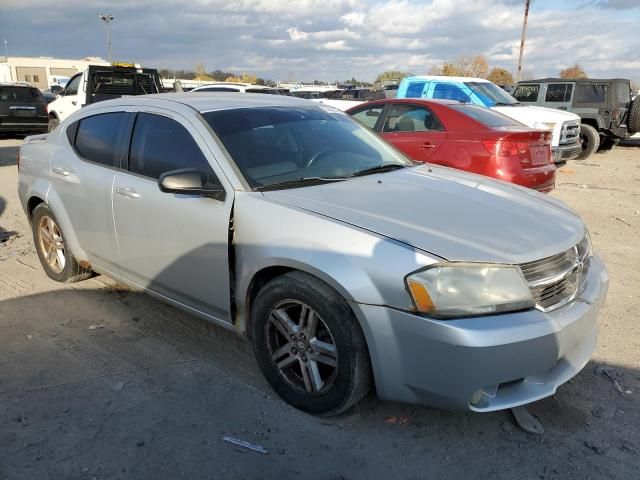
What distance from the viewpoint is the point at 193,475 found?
250 centimetres

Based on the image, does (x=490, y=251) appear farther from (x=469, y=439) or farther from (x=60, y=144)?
(x=60, y=144)

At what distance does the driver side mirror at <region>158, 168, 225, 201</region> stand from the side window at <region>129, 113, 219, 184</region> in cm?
8

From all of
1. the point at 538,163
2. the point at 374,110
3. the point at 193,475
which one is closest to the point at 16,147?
the point at 374,110

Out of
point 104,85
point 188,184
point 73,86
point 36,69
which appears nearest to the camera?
point 188,184

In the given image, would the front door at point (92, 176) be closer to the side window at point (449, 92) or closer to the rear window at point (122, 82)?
the side window at point (449, 92)

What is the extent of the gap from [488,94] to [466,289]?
10364 mm

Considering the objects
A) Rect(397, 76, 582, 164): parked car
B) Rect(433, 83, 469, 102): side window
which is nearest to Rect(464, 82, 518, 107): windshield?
Rect(397, 76, 582, 164): parked car

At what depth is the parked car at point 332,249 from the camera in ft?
7.99

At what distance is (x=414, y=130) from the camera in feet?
24.3

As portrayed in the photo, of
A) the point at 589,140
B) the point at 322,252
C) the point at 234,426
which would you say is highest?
the point at 322,252

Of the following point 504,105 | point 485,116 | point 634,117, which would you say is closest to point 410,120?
point 485,116

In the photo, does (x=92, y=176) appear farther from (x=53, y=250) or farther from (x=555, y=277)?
(x=555, y=277)

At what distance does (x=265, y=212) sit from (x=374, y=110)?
18.6ft

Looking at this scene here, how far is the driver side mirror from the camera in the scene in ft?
10.1
